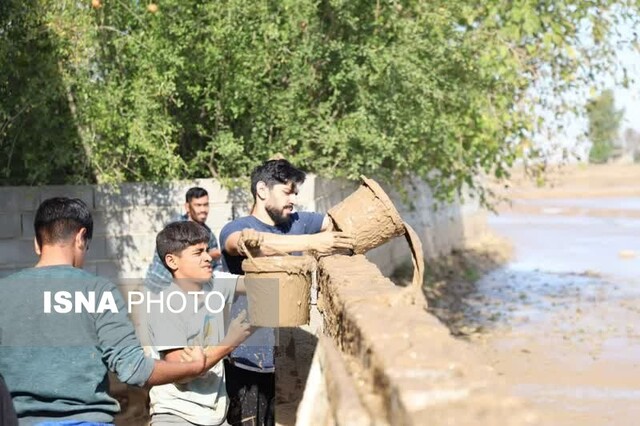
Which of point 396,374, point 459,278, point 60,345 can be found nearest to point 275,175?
point 60,345

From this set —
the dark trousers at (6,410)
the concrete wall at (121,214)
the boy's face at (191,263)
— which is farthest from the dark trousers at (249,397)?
the concrete wall at (121,214)

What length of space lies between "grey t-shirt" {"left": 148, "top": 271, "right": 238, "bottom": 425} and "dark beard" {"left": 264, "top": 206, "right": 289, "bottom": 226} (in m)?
0.77

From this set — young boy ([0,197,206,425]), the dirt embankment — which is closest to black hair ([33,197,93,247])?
young boy ([0,197,206,425])

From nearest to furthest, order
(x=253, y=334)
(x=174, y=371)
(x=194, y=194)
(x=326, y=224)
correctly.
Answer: (x=174, y=371) → (x=253, y=334) → (x=326, y=224) → (x=194, y=194)

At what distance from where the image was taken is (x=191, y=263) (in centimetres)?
489

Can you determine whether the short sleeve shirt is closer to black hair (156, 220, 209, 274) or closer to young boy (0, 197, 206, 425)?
black hair (156, 220, 209, 274)

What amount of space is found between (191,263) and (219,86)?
18.6 feet

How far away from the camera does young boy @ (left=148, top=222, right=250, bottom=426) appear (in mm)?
4562

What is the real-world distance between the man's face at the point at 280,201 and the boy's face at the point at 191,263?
69 cm

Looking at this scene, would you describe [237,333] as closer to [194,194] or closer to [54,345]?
[54,345]

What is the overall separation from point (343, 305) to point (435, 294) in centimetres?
1276

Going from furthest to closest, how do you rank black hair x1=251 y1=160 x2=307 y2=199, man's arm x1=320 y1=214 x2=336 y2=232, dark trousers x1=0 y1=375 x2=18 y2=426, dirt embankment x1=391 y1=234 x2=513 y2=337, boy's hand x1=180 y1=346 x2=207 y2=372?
dirt embankment x1=391 y1=234 x2=513 y2=337 → man's arm x1=320 y1=214 x2=336 y2=232 → black hair x1=251 y1=160 x2=307 y2=199 → boy's hand x1=180 y1=346 x2=207 y2=372 → dark trousers x1=0 y1=375 x2=18 y2=426

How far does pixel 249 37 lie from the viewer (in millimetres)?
10117

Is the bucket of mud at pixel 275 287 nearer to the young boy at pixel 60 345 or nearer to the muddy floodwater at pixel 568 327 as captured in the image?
the muddy floodwater at pixel 568 327
